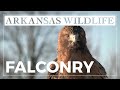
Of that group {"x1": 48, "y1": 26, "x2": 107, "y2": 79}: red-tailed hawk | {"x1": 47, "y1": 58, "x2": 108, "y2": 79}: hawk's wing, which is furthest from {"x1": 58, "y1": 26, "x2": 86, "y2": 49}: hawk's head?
{"x1": 47, "y1": 58, "x2": 108, "y2": 79}: hawk's wing

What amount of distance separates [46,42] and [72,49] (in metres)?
0.49

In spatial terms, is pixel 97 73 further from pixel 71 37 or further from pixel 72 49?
pixel 71 37

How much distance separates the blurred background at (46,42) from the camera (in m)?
7.42

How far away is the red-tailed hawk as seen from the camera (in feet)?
24.2

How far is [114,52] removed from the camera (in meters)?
7.45

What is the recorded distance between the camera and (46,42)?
24.5 ft

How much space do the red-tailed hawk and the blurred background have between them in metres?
0.08

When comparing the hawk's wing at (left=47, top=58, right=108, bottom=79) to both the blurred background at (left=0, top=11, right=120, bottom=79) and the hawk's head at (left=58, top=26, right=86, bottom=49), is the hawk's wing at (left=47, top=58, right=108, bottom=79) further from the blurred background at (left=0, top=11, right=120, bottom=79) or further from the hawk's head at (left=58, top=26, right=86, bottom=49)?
the hawk's head at (left=58, top=26, right=86, bottom=49)

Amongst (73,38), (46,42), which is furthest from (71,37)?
(46,42)

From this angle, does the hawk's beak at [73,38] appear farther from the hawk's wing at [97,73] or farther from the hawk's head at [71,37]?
the hawk's wing at [97,73]

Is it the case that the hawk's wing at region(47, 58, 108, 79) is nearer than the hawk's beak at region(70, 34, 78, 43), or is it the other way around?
the hawk's wing at region(47, 58, 108, 79)

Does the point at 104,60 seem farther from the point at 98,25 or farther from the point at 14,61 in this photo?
the point at 14,61

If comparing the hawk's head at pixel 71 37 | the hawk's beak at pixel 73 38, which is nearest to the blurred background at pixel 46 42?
the hawk's head at pixel 71 37
